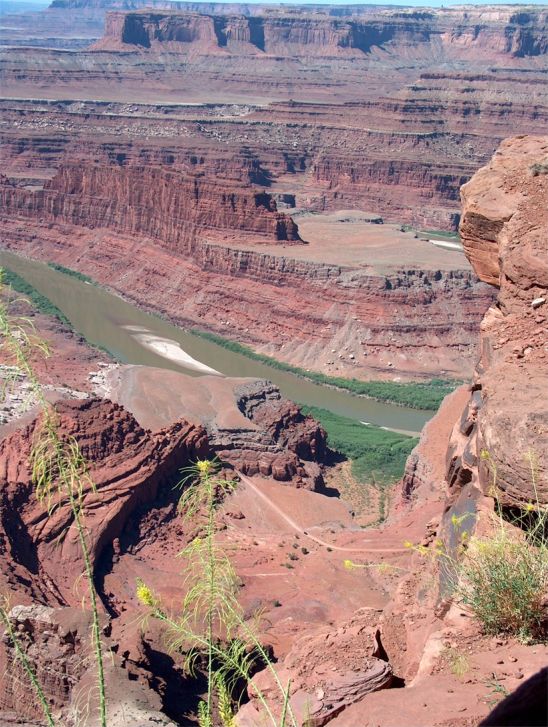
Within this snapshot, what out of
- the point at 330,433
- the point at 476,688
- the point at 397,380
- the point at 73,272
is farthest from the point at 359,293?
the point at 476,688

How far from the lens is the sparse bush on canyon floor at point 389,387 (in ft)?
158

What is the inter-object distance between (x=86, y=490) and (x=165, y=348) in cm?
3154

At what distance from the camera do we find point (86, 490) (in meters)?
23.4

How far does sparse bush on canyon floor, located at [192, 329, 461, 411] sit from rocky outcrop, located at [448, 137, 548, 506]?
101 feet

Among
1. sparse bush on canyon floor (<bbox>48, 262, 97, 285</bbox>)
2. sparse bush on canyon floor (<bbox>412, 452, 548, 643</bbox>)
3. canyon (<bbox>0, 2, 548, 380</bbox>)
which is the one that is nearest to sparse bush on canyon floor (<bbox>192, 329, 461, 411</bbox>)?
canyon (<bbox>0, 2, 548, 380</bbox>)

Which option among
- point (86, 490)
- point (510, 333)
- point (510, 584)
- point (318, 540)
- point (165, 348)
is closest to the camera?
point (510, 584)

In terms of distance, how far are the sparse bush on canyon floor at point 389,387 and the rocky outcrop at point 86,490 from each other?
69.5 ft

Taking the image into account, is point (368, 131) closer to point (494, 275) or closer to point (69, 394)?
point (69, 394)

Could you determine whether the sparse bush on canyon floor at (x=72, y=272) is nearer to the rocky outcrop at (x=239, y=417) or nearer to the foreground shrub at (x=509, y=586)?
the rocky outcrop at (x=239, y=417)

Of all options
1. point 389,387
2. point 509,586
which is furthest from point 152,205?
point 509,586

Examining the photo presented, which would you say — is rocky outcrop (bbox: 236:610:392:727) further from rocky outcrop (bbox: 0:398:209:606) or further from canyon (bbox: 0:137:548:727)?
rocky outcrop (bbox: 0:398:209:606)

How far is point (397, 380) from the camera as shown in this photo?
51.6 m

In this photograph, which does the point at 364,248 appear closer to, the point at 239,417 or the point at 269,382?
the point at 269,382

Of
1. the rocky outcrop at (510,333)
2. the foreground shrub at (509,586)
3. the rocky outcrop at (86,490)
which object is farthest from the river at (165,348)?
the foreground shrub at (509,586)
